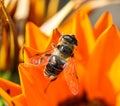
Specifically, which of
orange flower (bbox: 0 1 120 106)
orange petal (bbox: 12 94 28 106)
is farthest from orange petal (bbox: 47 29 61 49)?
orange petal (bbox: 12 94 28 106)

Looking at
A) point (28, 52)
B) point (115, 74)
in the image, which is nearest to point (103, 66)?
point (115, 74)

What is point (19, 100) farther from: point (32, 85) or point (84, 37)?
point (84, 37)

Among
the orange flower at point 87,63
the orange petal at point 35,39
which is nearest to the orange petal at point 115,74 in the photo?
the orange flower at point 87,63

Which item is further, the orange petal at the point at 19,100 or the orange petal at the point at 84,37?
the orange petal at the point at 84,37

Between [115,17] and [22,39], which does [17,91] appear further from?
[115,17]

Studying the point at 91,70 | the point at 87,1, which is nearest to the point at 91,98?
the point at 91,70

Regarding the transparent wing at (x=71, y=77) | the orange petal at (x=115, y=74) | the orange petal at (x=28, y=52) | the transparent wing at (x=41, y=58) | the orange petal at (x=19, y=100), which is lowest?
the orange petal at (x=115, y=74)

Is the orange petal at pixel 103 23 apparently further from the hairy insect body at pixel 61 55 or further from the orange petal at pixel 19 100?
the orange petal at pixel 19 100
